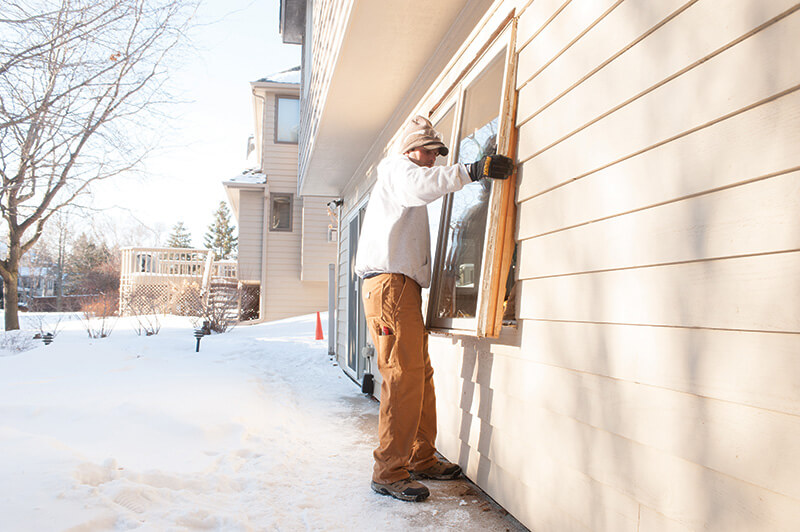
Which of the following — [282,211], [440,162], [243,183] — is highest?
[243,183]

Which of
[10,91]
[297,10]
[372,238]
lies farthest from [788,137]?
[297,10]

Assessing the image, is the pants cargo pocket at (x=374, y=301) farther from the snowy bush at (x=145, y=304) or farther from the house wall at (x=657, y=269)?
the snowy bush at (x=145, y=304)

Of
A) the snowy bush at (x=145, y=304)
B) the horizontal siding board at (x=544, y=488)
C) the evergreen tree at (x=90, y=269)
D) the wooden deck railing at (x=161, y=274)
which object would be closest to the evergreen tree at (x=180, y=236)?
the evergreen tree at (x=90, y=269)

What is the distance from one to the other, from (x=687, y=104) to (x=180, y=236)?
192 feet

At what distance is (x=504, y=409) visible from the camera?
2.58 meters

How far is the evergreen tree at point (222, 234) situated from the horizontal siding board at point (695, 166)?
50046 mm

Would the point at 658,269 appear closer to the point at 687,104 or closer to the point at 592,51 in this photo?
the point at 687,104

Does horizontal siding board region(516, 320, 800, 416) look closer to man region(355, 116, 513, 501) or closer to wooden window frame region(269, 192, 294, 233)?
man region(355, 116, 513, 501)

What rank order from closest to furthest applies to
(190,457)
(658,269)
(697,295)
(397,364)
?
(697,295) → (658,269) → (397,364) → (190,457)

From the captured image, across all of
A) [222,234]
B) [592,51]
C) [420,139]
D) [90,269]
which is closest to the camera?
[592,51]

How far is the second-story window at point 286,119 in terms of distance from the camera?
662 inches

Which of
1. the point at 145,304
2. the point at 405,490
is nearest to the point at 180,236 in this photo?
the point at 145,304

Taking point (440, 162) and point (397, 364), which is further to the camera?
point (440, 162)

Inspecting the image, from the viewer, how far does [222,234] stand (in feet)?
163
